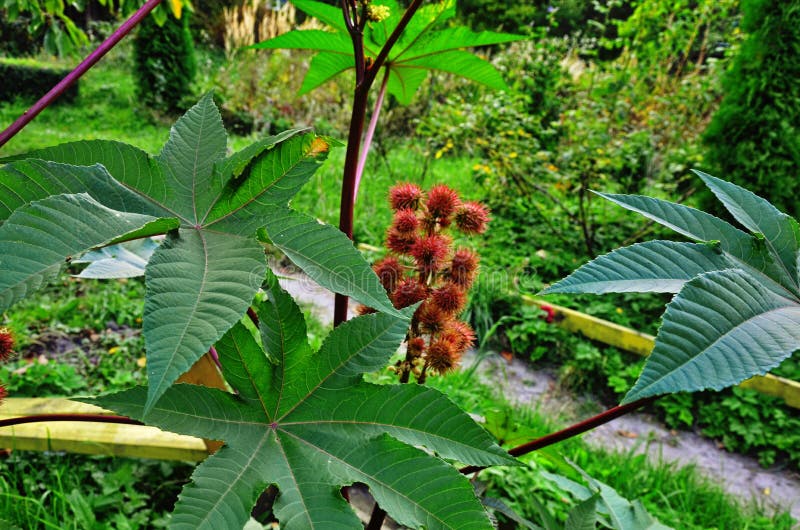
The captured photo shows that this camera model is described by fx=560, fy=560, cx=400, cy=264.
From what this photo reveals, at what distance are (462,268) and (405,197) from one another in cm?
16

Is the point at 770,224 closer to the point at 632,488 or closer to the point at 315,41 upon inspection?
the point at 315,41

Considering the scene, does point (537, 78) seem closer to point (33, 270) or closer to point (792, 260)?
point (792, 260)

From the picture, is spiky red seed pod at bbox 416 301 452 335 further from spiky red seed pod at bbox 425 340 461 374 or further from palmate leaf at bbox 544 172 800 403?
palmate leaf at bbox 544 172 800 403

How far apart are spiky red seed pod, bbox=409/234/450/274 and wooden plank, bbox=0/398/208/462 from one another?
1.19 m

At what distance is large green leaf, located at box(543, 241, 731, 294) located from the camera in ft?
1.67

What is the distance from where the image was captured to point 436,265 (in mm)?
824

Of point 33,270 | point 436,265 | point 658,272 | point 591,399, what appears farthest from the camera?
point 591,399

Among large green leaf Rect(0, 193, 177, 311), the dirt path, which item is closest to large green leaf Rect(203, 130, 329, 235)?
large green leaf Rect(0, 193, 177, 311)

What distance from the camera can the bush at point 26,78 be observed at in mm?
8745

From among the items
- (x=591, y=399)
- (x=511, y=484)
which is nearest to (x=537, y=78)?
(x=591, y=399)

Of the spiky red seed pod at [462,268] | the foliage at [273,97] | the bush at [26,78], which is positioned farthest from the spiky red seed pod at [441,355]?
the bush at [26,78]

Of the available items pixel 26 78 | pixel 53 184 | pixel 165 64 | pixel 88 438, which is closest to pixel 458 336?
pixel 53 184

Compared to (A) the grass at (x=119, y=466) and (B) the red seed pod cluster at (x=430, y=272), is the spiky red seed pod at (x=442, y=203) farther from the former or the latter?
(A) the grass at (x=119, y=466)

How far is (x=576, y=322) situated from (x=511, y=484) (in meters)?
1.86
